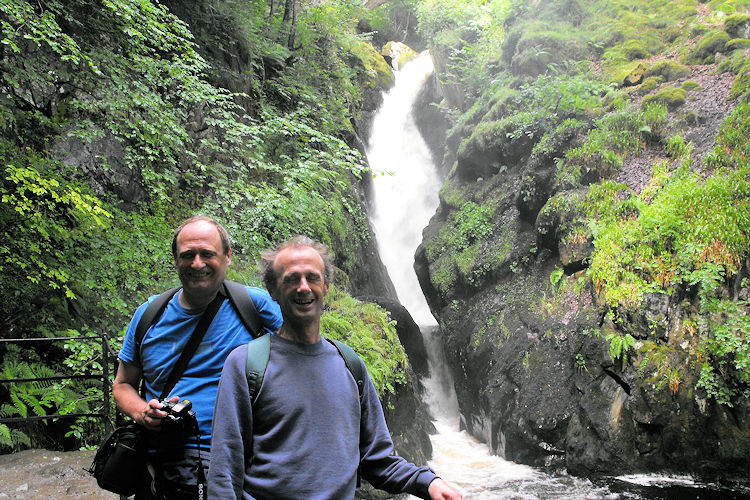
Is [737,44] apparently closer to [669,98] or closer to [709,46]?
[709,46]

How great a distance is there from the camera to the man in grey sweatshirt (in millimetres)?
1653

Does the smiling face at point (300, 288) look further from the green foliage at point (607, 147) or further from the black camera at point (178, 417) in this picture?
the green foliage at point (607, 147)

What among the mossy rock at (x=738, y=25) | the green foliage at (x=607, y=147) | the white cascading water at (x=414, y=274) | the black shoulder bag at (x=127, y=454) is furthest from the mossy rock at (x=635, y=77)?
the black shoulder bag at (x=127, y=454)

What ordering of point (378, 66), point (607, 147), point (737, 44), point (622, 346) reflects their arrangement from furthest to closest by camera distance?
point (378, 66) → point (737, 44) → point (607, 147) → point (622, 346)

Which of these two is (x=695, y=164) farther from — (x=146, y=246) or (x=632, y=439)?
(x=146, y=246)

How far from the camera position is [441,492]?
1763 millimetres

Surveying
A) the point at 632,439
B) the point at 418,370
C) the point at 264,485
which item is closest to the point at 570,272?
the point at 632,439

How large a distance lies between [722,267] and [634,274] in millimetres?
1408

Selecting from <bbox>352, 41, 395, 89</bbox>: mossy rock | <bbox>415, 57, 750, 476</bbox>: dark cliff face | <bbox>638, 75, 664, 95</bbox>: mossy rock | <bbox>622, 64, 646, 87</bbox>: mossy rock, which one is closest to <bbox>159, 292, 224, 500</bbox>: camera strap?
<bbox>415, 57, 750, 476</bbox>: dark cliff face

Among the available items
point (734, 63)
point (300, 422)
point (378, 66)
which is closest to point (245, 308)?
point (300, 422)

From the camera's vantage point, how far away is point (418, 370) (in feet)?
45.9

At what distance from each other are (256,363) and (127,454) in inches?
31.5

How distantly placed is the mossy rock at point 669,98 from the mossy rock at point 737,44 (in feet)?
6.48

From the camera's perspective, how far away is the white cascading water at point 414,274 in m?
8.55
